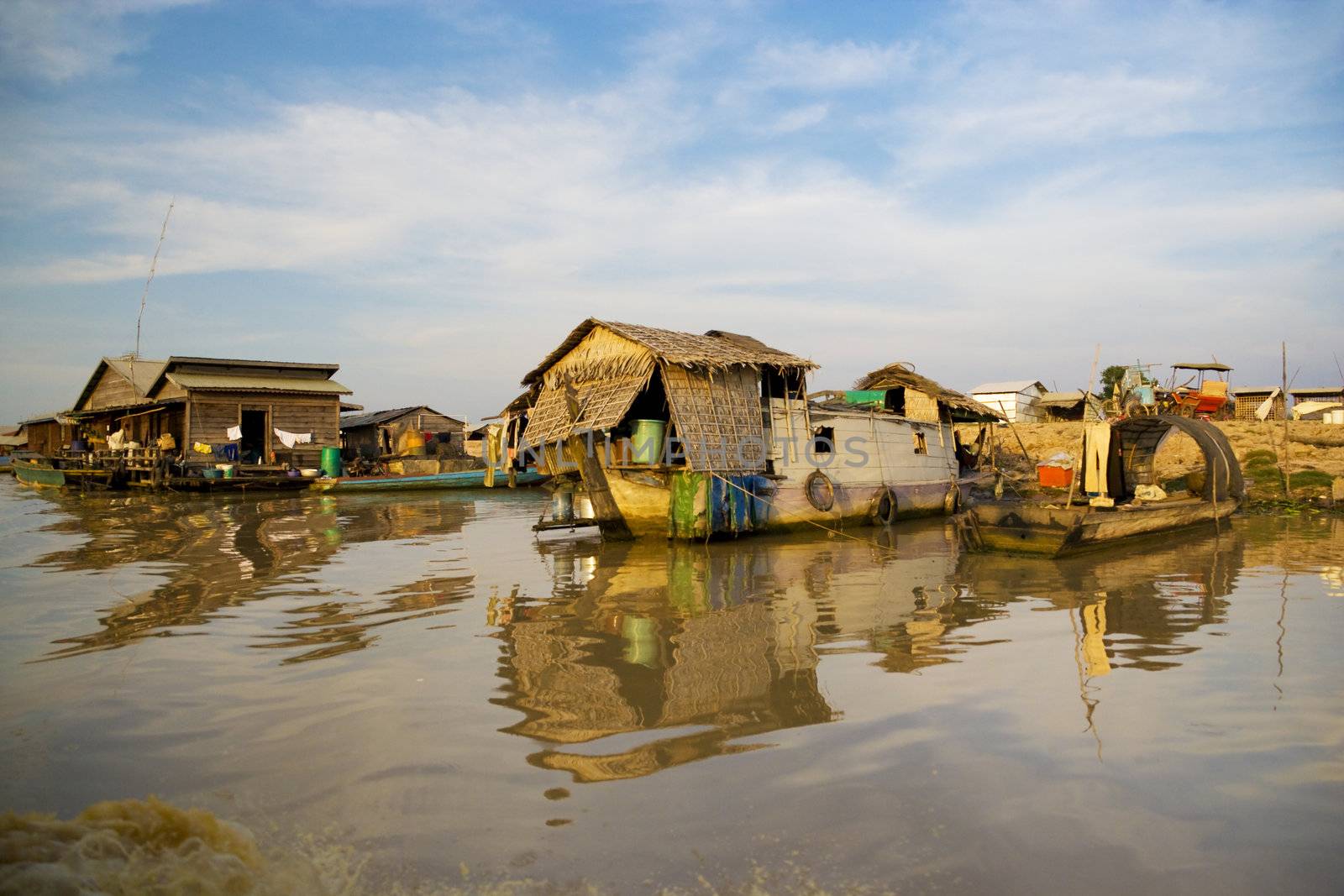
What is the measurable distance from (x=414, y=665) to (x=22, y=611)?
5335 mm

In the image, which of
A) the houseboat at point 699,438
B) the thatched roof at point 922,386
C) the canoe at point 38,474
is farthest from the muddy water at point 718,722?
the canoe at point 38,474

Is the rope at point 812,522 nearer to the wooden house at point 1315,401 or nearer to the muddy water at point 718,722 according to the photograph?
the muddy water at point 718,722

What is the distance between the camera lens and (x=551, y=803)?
4066 mm

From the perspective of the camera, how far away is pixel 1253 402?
37.2m

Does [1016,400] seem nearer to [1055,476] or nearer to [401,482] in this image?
[1055,476]

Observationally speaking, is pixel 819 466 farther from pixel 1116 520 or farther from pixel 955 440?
pixel 955 440

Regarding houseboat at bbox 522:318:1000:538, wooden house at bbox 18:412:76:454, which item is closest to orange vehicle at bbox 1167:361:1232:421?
houseboat at bbox 522:318:1000:538

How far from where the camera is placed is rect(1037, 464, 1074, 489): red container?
74.3 ft

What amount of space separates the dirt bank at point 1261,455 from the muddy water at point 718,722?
11748 millimetres

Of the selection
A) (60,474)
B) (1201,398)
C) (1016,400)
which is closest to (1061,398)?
(1016,400)

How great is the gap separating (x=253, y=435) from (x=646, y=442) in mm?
24964

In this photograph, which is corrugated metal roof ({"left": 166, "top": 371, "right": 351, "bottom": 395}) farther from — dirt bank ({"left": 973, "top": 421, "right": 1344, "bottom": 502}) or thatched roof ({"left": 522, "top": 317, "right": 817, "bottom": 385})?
dirt bank ({"left": 973, "top": 421, "right": 1344, "bottom": 502})

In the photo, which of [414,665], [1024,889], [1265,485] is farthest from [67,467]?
[1265,485]

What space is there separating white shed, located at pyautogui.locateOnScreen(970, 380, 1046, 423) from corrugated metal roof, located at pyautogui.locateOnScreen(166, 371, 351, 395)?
32543mm
